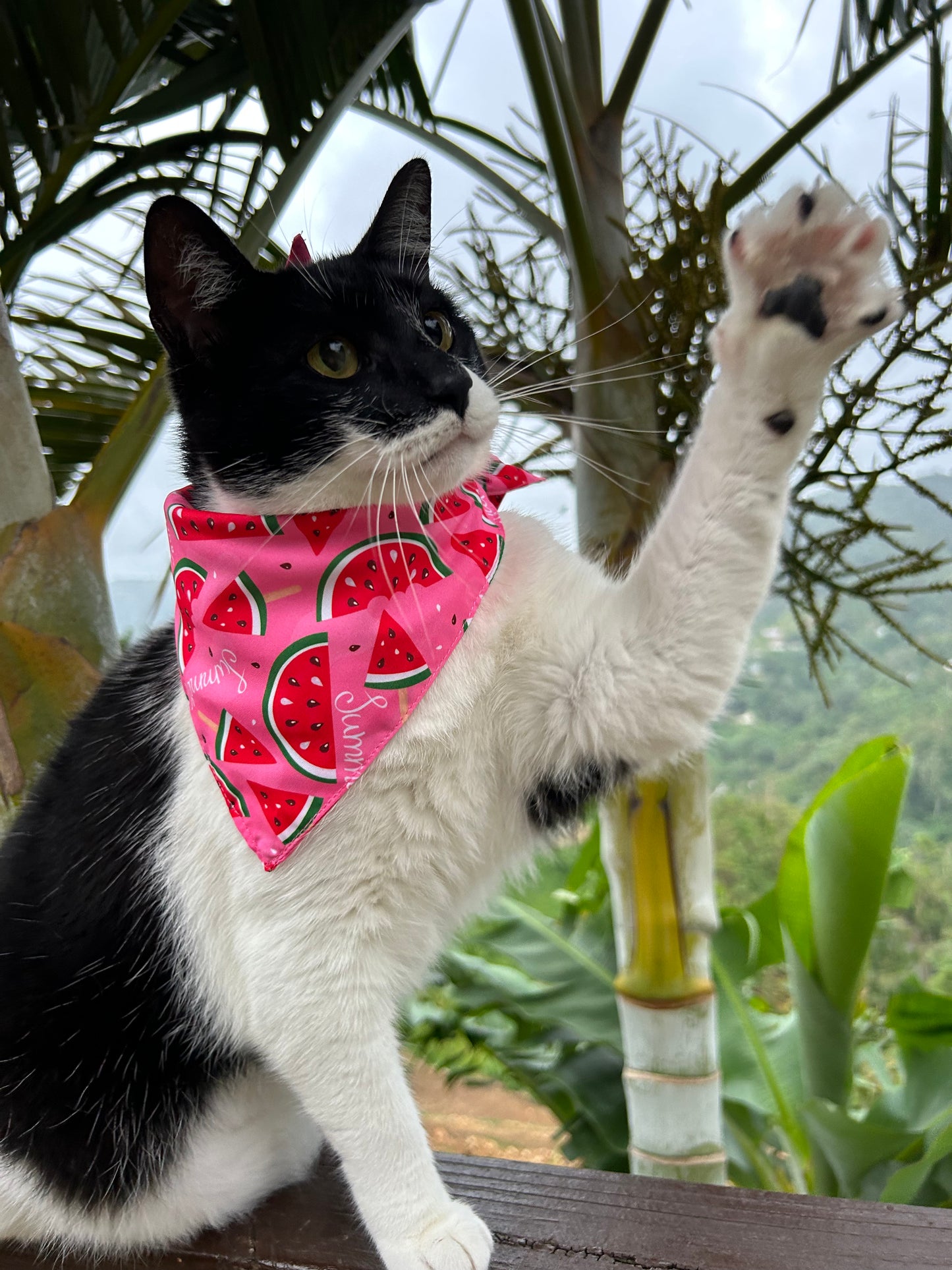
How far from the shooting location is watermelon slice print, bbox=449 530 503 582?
568 millimetres

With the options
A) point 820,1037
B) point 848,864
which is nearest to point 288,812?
point 848,864

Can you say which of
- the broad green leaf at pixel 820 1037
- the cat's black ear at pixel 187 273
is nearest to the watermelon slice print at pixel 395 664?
the cat's black ear at pixel 187 273

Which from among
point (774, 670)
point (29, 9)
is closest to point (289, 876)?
point (29, 9)

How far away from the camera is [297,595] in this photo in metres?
0.56

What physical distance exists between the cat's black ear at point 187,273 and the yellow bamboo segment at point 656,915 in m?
0.53

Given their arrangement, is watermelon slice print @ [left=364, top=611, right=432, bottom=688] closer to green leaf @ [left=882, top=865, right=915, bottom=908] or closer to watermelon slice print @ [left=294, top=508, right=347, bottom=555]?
watermelon slice print @ [left=294, top=508, right=347, bottom=555]

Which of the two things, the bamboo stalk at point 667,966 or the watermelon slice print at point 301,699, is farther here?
the bamboo stalk at point 667,966

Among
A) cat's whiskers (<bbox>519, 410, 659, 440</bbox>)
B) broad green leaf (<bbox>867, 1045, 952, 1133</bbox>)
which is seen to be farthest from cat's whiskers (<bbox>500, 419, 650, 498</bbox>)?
broad green leaf (<bbox>867, 1045, 952, 1133</bbox>)

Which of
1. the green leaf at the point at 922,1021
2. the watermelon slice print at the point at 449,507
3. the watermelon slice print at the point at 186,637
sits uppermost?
the watermelon slice print at the point at 449,507

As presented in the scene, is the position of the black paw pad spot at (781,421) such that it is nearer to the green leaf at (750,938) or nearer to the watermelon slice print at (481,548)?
the watermelon slice print at (481,548)

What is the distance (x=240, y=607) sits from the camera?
57 cm

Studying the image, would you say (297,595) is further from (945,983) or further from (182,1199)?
(945,983)

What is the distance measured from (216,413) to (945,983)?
156cm

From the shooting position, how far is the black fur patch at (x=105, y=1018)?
24.3 inches
